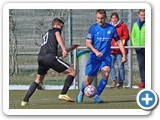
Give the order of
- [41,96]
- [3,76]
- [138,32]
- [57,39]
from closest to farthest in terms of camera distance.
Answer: [3,76]
[57,39]
[41,96]
[138,32]

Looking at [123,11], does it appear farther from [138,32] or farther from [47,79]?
[47,79]

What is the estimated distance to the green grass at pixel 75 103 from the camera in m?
10.8

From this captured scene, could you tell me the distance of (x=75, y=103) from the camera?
11383 mm

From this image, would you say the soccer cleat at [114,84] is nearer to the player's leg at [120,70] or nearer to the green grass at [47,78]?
the player's leg at [120,70]

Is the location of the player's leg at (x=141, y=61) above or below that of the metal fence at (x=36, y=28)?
below

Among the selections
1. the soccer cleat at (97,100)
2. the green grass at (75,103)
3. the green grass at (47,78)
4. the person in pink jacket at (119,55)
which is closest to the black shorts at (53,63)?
the green grass at (75,103)

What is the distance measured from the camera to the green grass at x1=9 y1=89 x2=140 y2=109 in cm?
1078

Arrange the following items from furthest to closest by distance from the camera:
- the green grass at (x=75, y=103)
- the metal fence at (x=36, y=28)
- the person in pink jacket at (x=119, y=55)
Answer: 1. the metal fence at (x=36, y=28)
2. the person in pink jacket at (x=119, y=55)
3. the green grass at (x=75, y=103)

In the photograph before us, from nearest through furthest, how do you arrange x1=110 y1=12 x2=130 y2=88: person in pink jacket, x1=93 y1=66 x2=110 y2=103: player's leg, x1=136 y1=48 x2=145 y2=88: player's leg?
1. x1=93 y1=66 x2=110 y2=103: player's leg
2. x1=136 y1=48 x2=145 y2=88: player's leg
3. x1=110 y1=12 x2=130 y2=88: person in pink jacket

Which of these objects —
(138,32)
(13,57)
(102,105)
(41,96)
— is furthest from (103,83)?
(13,57)

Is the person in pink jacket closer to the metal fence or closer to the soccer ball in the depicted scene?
the metal fence

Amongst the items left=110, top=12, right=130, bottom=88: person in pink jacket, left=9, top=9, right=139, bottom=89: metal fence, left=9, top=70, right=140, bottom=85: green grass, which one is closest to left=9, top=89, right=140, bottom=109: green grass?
left=110, top=12, right=130, bottom=88: person in pink jacket

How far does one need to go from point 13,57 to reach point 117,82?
265 centimetres

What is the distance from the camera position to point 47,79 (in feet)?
50.2
